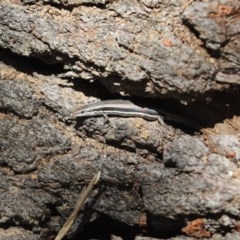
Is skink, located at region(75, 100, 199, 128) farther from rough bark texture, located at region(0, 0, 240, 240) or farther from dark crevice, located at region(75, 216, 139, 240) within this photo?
dark crevice, located at region(75, 216, 139, 240)

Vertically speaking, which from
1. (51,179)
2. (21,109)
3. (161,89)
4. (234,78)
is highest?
(234,78)

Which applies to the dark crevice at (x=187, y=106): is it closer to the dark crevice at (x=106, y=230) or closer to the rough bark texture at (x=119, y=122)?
the rough bark texture at (x=119, y=122)

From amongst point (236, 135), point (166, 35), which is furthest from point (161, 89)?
point (236, 135)

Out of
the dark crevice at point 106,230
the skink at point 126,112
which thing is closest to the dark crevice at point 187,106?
the skink at point 126,112

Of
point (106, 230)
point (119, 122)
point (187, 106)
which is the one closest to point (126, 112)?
point (119, 122)

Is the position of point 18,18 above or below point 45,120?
above

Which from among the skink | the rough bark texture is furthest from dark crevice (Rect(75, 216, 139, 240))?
the skink

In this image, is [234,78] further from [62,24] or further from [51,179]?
[51,179]

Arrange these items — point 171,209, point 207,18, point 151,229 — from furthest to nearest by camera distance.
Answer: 1. point 151,229
2. point 171,209
3. point 207,18
